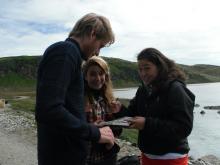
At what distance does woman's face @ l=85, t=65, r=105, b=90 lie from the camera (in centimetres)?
478

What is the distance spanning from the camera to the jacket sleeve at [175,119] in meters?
4.30

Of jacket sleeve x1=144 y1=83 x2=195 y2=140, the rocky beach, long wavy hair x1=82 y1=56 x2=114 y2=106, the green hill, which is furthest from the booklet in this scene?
the green hill

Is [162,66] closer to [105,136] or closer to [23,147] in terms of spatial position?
[105,136]

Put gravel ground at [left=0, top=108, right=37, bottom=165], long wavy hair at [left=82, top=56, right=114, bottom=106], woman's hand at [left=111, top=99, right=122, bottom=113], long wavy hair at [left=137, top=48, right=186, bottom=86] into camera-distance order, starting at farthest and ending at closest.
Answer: gravel ground at [left=0, top=108, right=37, bottom=165], woman's hand at [left=111, top=99, right=122, bottom=113], long wavy hair at [left=82, top=56, right=114, bottom=106], long wavy hair at [left=137, top=48, right=186, bottom=86]

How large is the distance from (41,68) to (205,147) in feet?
81.1

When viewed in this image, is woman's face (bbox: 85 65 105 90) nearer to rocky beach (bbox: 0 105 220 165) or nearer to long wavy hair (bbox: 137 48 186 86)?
long wavy hair (bbox: 137 48 186 86)

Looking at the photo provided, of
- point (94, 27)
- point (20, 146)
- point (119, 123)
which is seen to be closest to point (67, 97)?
point (94, 27)

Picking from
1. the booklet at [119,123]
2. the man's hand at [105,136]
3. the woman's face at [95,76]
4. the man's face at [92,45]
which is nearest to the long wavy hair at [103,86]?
the woman's face at [95,76]

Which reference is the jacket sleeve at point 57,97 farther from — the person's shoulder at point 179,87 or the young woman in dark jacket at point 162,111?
the person's shoulder at point 179,87

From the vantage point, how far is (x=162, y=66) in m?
4.57

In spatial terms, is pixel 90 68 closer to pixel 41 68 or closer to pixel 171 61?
pixel 171 61

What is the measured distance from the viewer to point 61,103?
3.37 meters

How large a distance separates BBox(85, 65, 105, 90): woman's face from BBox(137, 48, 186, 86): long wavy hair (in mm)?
480

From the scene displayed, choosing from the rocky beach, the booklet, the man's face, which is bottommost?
the rocky beach
